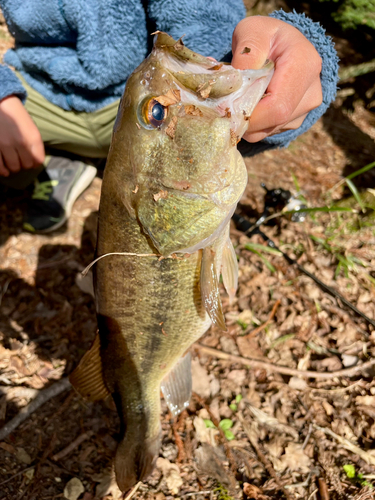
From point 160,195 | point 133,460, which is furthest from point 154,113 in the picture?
point 133,460

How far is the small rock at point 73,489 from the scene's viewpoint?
204 centimetres

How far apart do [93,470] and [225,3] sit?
11.3ft

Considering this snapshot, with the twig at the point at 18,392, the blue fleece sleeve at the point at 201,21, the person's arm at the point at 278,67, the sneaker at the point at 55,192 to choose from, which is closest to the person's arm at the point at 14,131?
the sneaker at the point at 55,192

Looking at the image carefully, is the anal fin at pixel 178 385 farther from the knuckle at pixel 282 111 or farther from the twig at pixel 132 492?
the knuckle at pixel 282 111

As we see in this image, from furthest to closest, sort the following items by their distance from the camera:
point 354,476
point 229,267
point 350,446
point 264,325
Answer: point 264,325 → point 350,446 → point 354,476 → point 229,267

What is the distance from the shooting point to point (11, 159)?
2.56 metres

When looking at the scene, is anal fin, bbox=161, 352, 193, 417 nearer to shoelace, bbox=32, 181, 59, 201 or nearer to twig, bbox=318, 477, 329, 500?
twig, bbox=318, 477, 329, 500

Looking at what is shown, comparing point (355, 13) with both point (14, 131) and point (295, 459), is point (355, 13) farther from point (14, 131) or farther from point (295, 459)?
point (295, 459)

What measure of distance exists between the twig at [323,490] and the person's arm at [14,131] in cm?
302

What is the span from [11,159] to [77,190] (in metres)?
1.02

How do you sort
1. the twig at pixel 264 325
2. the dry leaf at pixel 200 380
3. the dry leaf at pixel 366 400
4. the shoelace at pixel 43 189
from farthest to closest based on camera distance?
1. the shoelace at pixel 43 189
2. the twig at pixel 264 325
3. the dry leaf at pixel 200 380
4. the dry leaf at pixel 366 400

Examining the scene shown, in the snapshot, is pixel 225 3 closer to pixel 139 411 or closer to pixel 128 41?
pixel 128 41

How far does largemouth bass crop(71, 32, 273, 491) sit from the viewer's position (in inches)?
56.5

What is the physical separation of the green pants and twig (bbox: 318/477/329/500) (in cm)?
323
